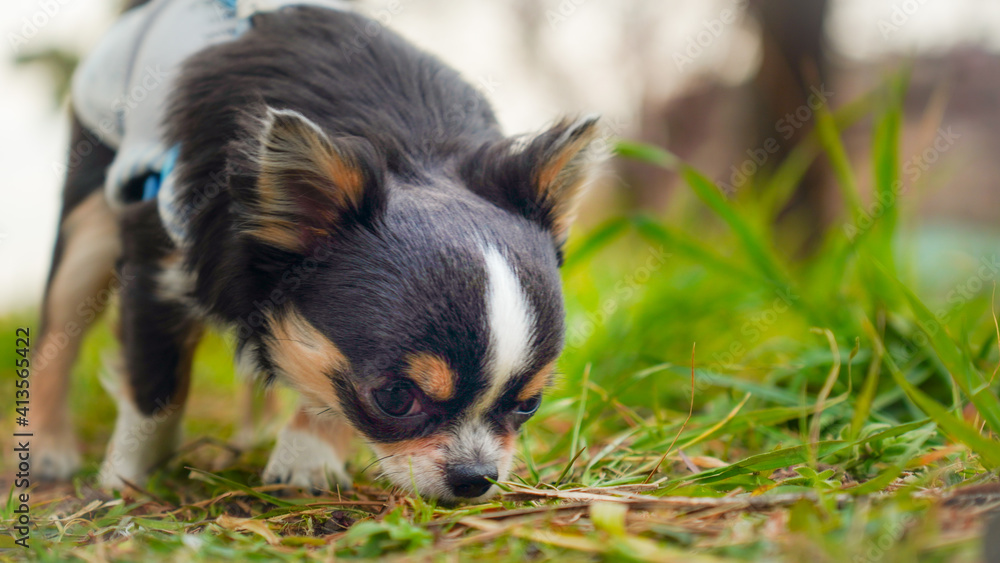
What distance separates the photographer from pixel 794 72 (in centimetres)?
557

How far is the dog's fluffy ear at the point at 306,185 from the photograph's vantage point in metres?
1.94

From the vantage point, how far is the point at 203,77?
97.3 inches

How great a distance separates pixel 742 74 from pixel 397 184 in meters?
6.45

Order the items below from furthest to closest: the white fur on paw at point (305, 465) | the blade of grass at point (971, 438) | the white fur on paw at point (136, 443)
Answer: the white fur on paw at point (136, 443)
the white fur on paw at point (305, 465)
the blade of grass at point (971, 438)

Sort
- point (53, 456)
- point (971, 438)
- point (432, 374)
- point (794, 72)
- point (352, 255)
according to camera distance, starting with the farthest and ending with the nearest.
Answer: point (794, 72) < point (53, 456) < point (352, 255) < point (432, 374) < point (971, 438)

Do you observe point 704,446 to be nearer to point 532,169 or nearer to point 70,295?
point 532,169

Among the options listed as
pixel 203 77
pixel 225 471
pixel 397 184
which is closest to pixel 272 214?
pixel 397 184

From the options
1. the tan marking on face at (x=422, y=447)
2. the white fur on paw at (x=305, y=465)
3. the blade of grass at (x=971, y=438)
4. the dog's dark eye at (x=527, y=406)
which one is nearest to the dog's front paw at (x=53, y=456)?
the white fur on paw at (x=305, y=465)

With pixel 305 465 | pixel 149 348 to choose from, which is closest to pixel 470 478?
pixel 305 465

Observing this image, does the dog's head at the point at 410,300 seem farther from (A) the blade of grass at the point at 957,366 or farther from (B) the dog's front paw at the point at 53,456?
(B) the dog's front paw at the point at 53,456

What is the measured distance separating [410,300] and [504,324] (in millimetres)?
252

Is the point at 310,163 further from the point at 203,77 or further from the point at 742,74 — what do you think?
the point at 742,74

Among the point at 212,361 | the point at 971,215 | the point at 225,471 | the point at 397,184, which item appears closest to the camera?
the point at 397,184

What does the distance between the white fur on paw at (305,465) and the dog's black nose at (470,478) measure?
2.21 ft
